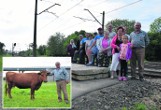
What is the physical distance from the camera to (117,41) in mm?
10070

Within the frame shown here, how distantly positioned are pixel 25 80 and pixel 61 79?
0.50 m

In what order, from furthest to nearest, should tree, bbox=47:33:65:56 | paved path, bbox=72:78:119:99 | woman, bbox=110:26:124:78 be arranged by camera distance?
1. tree, bbox=47:33:65:56
2. woman, bbox=110:26:124:78
3. paved path, bbox=72:78:119:99

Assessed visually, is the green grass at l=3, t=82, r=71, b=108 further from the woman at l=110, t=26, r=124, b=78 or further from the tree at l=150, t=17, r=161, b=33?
the tree at l=150, t=17, r=161, b=33

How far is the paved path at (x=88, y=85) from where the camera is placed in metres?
8.26

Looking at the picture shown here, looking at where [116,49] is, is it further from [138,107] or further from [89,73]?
[138,107]

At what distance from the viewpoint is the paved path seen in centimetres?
826

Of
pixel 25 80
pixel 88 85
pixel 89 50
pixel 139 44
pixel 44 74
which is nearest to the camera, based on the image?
pixel 44 74

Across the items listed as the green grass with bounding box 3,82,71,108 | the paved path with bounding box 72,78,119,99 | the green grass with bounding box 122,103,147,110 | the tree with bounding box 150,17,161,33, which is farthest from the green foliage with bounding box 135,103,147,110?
the tree with bounding box 150,17,161,33

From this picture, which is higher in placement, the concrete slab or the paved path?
the concrete slab

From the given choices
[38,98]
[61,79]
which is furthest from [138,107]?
[38,98]

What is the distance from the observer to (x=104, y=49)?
11148mm

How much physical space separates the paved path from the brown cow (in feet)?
10.8

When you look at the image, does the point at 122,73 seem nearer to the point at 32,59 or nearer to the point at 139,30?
the point at 139,30

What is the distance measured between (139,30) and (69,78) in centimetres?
544
